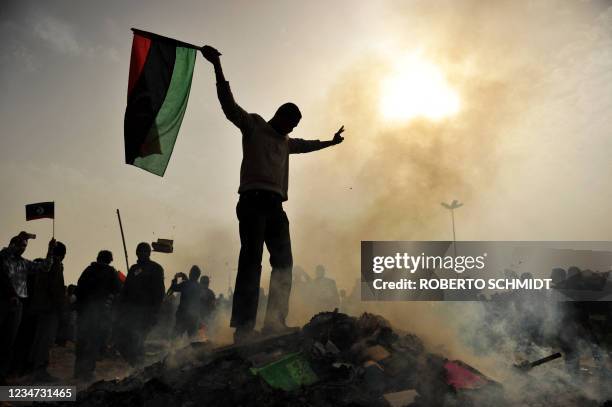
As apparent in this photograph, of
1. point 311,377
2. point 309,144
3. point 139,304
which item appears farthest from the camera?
point 139,304

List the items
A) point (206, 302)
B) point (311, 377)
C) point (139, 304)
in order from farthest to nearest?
point (206, 302) < point (139, 304) < point (311, 377)

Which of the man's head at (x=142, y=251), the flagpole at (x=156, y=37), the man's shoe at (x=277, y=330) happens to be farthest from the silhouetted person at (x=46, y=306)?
the man's shoe at (x=277, y=330)

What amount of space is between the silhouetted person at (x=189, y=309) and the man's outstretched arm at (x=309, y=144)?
5.47 metres

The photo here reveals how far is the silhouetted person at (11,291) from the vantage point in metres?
6.38

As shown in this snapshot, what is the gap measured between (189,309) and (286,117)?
6227mm

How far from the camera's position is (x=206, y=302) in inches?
409

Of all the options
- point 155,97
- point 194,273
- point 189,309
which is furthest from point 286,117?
point 189,309

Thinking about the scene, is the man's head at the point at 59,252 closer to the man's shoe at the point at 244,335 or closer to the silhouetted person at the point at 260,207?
the silhouetted person at the point at 260,207

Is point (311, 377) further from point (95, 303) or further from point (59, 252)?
point (59, 252)

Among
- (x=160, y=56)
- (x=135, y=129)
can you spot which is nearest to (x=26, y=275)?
(x=135, y=129)

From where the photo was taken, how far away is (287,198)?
5.14m

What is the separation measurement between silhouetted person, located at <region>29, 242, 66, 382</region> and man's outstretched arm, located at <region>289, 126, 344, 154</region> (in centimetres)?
450

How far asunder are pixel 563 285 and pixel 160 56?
749 cm

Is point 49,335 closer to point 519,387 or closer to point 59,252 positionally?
point 59,252
